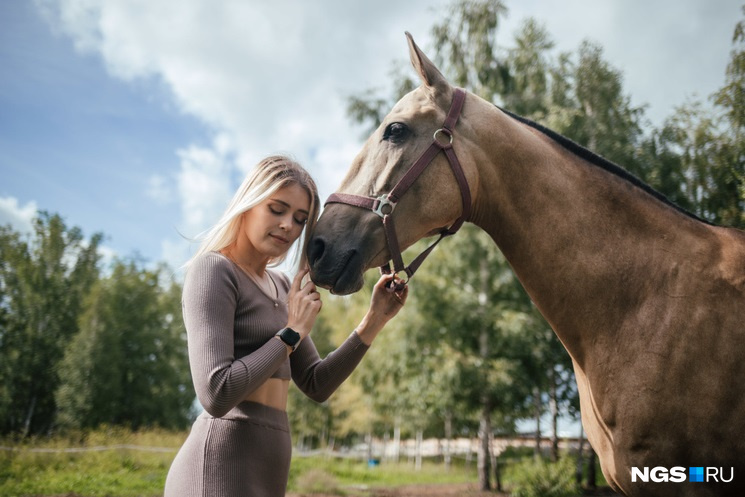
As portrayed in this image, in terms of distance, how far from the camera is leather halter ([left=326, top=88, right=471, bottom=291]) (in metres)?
2.22

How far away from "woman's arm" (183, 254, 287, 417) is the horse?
1.37 feet

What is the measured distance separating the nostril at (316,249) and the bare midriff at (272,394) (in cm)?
53

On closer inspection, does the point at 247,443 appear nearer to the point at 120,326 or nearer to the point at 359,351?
the point at 359,351

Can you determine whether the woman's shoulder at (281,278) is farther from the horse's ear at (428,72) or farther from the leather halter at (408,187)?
the horse's ear at (428,72)

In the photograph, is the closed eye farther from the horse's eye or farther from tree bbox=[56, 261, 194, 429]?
tree bbox=[56, 261, 194, 429]

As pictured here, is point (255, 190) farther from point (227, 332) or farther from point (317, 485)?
point (317, 485)

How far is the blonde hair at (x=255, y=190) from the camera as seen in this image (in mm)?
2018

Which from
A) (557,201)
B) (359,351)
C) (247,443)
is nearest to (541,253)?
(557,201)

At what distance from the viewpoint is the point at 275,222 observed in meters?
2.07

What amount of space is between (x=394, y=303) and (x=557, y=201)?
96 cm

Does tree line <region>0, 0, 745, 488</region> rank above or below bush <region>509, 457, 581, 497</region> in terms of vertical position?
above

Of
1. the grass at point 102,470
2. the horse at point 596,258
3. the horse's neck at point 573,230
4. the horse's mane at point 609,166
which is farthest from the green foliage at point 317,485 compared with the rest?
the horse's mane at point 609,166

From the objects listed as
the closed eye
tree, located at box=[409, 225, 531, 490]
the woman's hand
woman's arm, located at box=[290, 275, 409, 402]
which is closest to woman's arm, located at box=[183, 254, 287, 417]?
woman's arm, located at box=[290, 275, 409, 402]

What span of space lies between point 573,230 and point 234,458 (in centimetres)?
173
